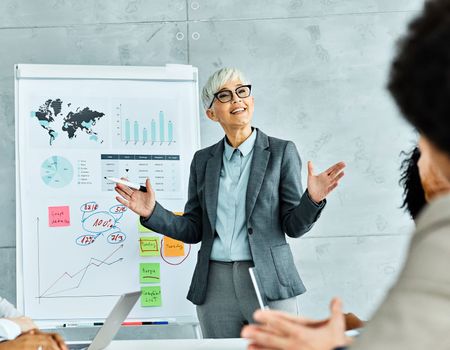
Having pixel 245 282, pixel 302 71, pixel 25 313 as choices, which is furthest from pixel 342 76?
pixel 25 313

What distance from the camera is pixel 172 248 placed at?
3609 mm

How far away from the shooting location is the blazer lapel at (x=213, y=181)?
2.98 m

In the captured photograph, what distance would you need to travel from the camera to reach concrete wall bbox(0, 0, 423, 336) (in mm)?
3994

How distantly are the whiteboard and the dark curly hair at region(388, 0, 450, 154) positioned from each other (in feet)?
9.63

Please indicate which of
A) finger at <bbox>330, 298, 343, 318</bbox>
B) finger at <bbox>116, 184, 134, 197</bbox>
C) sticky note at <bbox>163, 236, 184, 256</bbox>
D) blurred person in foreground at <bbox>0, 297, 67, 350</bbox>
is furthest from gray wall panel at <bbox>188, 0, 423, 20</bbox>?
finger at <bbox>330, 298, 343, 318</bbox>

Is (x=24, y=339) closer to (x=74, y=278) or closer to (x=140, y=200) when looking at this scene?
(x=140, y=200)

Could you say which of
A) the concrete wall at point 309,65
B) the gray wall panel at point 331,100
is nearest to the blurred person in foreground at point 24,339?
the concrete wall at point 309,65

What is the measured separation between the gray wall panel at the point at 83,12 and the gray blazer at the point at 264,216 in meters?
1.23

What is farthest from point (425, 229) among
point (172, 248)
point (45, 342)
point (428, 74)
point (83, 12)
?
point (83, 12)

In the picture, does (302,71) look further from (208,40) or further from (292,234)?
(292,234)

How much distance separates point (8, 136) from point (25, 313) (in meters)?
1.00

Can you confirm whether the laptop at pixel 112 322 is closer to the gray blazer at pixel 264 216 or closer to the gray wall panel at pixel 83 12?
the gray blazer at pixel 264 216

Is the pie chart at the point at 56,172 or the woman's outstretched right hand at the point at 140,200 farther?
the pie chart at the point at 56,172

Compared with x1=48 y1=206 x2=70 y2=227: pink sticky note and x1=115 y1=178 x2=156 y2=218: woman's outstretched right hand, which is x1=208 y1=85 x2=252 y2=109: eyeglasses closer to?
x1=115 y1=178 x2=156 y2=218: woman's outstretched right hand
